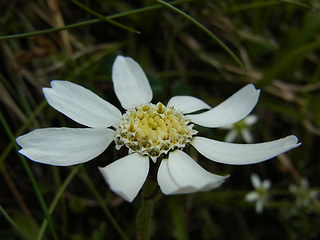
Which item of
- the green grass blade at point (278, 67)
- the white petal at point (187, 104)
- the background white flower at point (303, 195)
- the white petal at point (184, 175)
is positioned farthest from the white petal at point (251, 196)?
the white petal at point (184, 175)

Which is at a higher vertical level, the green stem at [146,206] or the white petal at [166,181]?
the white petal at [166,181]

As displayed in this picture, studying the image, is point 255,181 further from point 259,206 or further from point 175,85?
point 175,85

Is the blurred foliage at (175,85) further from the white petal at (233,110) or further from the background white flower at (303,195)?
the white petal at (233,110)

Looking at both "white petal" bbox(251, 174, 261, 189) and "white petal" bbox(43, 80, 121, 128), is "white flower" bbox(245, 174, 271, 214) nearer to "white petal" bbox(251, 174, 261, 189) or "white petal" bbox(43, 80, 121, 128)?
"white petal" bbox(251, 174, 261, 189)

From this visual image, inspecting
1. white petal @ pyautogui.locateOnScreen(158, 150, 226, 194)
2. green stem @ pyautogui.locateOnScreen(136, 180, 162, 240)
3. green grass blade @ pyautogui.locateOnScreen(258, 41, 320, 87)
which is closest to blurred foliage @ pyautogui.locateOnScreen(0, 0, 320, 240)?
green grass blade @ pyautogui.locateOnScreen(258, 41, 320, 87)

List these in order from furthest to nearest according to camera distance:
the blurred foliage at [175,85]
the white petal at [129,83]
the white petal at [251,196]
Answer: the white petal at [251,196] → the blurred foliage at [175,85] → the white petal at [129,83]

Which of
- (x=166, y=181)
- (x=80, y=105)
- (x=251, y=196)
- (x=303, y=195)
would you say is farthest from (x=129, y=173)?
(x=303, y=195)
